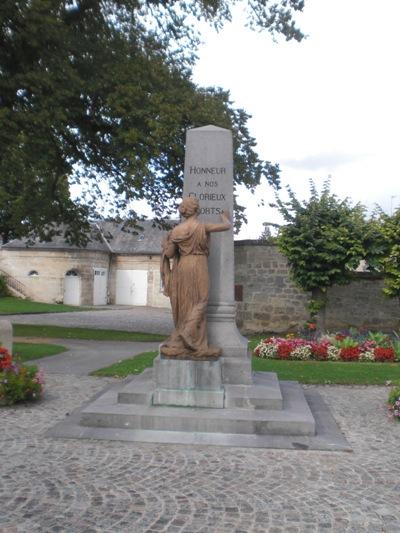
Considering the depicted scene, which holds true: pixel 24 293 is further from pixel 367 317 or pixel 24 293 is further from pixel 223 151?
pixel 223 151

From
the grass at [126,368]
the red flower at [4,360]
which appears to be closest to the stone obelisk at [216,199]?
the red flower at [4,360]

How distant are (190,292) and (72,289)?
115 ft

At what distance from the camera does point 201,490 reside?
4.50 m

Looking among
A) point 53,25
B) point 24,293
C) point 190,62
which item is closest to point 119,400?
point 53,25

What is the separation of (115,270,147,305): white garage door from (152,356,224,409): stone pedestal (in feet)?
122

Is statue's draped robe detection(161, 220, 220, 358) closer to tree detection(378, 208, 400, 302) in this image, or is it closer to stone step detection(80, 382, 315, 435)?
stone step detection(80, 382, 315, 435)

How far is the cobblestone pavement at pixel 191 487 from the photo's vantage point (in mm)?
3924

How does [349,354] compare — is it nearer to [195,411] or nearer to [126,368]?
[126,368]

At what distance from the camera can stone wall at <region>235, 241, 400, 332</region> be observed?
62.1 feet

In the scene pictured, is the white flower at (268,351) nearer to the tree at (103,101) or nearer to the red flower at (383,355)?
the red flower at (383,355)

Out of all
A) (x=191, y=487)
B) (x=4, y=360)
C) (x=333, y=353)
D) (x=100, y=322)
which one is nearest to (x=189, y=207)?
(x=4, y=360)

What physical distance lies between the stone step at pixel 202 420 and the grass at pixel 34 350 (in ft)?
19.4

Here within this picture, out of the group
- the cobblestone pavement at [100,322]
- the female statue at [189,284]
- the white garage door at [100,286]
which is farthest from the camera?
the white garage door at [100,286]

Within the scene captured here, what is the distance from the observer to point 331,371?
424 inches
